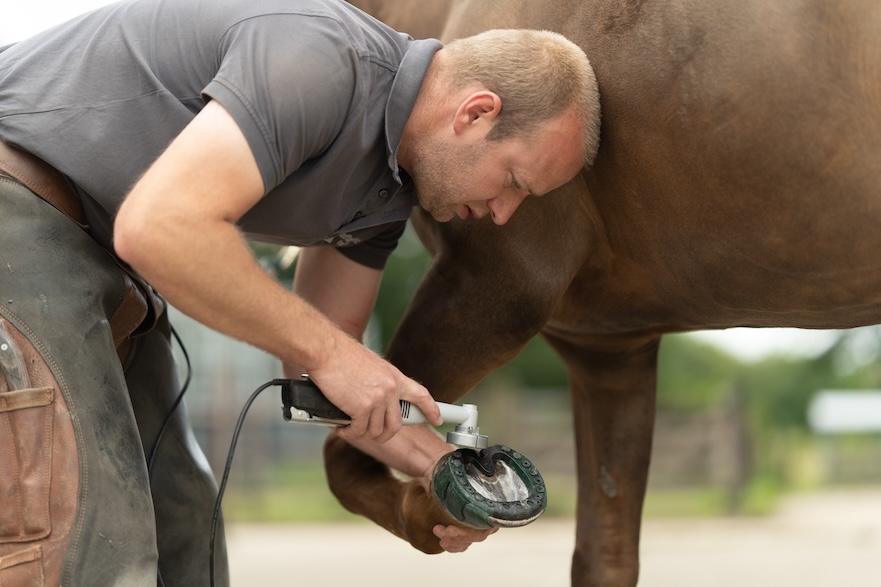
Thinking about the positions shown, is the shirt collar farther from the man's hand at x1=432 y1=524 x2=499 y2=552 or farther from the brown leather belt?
the man's hand at x1=432 y1=524 x2=499 y2=552

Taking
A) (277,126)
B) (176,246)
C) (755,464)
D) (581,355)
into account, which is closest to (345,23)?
(277,126)

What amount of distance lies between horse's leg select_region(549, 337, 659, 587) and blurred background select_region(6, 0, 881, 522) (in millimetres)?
904

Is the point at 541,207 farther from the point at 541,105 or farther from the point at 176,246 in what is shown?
the point at 176,246

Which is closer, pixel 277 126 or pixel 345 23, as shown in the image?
pixel 277 126

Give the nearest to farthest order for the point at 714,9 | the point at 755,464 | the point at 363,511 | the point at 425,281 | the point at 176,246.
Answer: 1. the point at 176,246
2. the point at 714,9
3. the point at 425,281
4. the point at 363,511
5. the point at 755,464

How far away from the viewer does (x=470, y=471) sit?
1.78 m

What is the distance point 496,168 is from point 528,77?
0.51ft

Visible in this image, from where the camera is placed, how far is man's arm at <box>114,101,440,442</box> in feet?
4.62

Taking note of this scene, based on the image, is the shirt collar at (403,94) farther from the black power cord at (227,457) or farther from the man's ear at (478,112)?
the black power cord at (227,457)

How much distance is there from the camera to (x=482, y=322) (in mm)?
1980

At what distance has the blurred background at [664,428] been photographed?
8758 mm

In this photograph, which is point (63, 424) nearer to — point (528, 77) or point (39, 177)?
point (39, 177)

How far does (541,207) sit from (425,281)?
0.98 ft

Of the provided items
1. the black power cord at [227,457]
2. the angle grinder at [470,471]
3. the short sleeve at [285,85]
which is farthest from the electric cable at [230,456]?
the short sleeve at [285,85]
